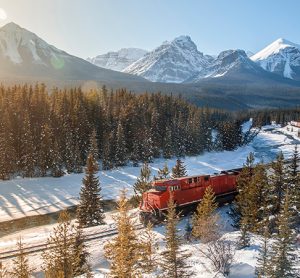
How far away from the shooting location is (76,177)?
77.8m

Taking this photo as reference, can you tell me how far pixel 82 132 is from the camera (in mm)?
90062

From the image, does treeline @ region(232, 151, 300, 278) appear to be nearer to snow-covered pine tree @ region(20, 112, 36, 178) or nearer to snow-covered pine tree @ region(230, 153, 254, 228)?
snow-covered pine tree @ region(230, 153, 254, 228)

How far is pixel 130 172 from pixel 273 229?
176ft

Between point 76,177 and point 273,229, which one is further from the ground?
point 273,229

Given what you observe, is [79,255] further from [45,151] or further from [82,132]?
→ [82,132]

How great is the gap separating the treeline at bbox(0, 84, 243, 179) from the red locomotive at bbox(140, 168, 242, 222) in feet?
136

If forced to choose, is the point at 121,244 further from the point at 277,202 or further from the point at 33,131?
the point at 33,131

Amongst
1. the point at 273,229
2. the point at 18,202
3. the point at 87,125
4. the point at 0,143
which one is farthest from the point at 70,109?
the point at 273,229

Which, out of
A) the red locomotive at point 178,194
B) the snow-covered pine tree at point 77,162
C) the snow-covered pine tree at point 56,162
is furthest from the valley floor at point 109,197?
the snow-covered pine tree at point 77,162

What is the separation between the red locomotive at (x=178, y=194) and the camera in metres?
38.2

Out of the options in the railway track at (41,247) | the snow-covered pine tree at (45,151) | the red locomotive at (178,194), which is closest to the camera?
the railway track at (41,247)

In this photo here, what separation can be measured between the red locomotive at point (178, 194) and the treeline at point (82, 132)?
4151 centimetres

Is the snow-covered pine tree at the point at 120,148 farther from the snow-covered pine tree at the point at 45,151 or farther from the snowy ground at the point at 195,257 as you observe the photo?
the snowy ground at the point at 195,257

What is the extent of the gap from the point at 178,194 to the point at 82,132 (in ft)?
178
